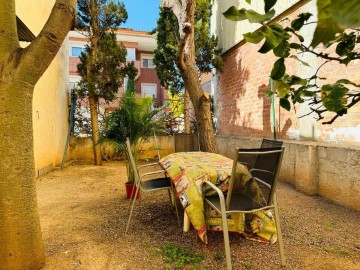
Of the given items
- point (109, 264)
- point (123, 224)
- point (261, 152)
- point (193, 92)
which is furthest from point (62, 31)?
point (193, 92)

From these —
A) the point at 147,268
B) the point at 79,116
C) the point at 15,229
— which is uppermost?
the point at 79,116

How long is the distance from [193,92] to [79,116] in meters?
4.62

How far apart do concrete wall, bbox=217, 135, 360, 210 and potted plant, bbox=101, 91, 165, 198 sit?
8.63ft

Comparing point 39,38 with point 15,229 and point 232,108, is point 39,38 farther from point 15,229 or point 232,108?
point 232,108

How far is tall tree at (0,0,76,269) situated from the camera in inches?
81.1

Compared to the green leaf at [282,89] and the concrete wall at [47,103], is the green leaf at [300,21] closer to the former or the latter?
the green leaf at [282,89]

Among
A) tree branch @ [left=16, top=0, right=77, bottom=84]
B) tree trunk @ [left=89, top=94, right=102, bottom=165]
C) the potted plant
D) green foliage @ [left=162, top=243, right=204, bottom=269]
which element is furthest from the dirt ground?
tree trunk @ [left=89, top=94, right=102, bottom=165]

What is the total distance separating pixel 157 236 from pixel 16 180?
5.37ft

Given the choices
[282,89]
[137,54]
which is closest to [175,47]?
[282,89]

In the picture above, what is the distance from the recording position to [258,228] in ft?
9.50

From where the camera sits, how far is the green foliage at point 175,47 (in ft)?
28.1

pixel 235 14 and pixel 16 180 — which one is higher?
pixel 235 14

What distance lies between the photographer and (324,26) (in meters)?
0.28

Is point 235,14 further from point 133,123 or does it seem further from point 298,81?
point 133,123
